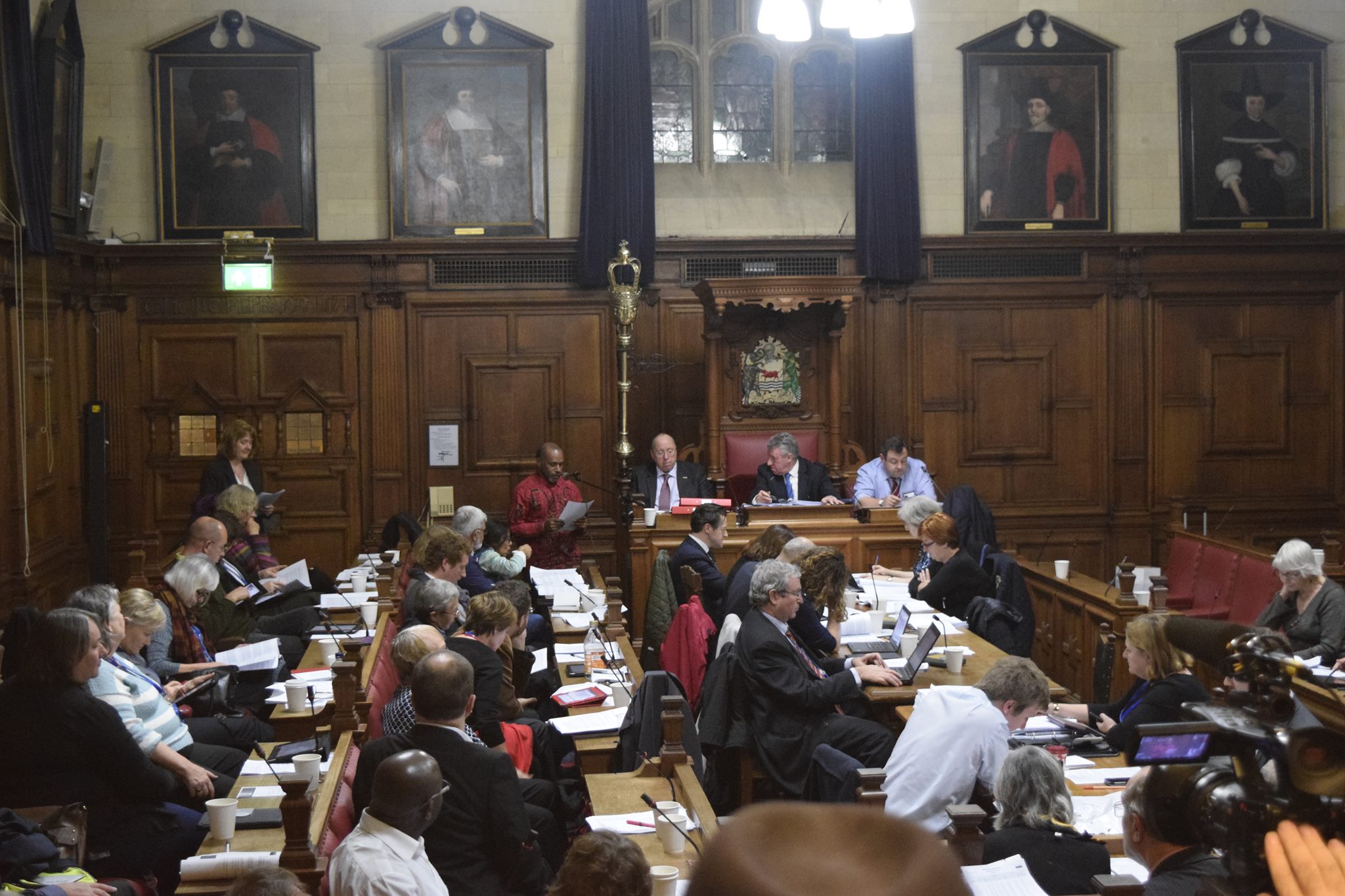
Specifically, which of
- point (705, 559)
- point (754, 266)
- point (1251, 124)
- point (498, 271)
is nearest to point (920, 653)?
point (705, 559)

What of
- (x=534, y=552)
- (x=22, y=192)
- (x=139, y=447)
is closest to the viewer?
(x=22, y=192)

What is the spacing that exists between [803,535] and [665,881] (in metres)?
5.65

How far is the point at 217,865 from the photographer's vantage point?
4.36m

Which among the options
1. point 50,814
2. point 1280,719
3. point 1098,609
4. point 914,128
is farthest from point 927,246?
point 1280,719

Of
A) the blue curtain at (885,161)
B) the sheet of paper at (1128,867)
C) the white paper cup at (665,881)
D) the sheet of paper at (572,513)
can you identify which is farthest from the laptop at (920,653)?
the blue curtain at (885,161)

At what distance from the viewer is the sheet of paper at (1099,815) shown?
4.75 m

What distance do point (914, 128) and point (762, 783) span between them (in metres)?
7.63

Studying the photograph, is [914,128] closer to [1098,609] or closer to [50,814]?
[1098,609]

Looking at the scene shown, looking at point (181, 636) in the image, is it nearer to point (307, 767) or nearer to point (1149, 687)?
point (307, 767)

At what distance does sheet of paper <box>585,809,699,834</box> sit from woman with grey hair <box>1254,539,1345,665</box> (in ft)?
14.0

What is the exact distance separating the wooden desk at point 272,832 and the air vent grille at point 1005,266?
8.69 meters

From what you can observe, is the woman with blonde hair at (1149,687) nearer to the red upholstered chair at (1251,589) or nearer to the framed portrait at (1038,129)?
the red upholstered chair at (1251,589)

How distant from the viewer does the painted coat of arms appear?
38.5 ft

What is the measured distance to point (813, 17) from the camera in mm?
12617
